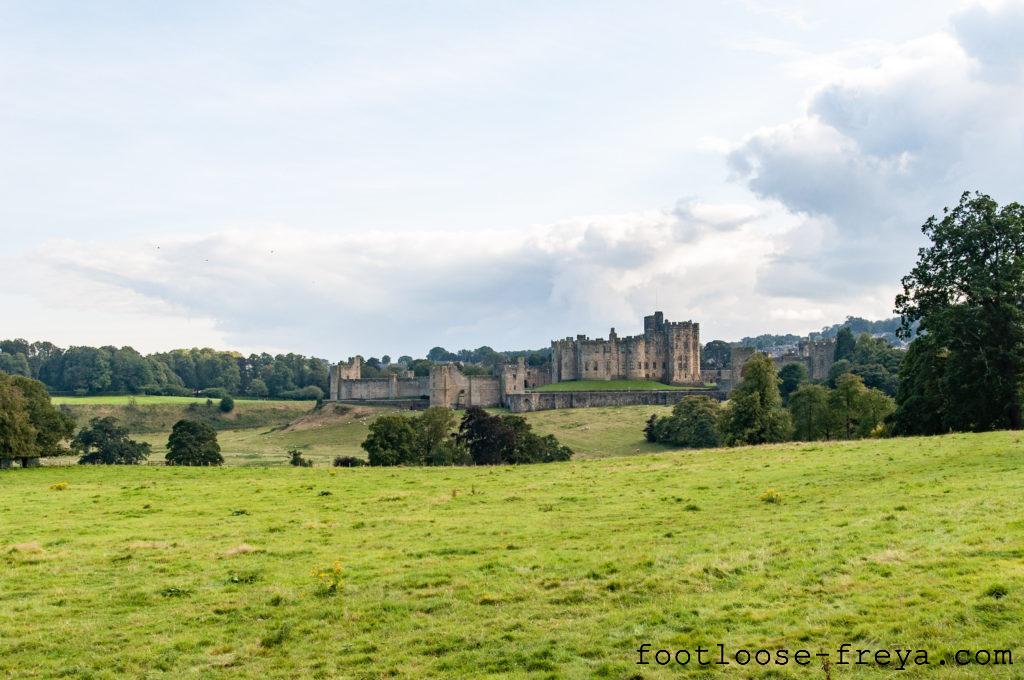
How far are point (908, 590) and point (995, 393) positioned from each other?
32.2 meters

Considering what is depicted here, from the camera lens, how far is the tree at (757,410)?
180 ft

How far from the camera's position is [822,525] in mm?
18516

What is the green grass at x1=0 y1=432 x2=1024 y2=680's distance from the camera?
39.9ft

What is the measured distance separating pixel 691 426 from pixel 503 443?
1089 inches

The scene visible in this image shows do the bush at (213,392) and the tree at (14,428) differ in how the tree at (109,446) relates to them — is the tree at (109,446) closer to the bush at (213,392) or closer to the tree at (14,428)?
the tree at (14,428)

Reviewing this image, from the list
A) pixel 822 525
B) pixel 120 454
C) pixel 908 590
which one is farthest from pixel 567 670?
pixel 120 454

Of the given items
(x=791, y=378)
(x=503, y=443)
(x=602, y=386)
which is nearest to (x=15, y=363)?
(x=602, y=386)

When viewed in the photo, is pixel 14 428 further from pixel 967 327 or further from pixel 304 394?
pixel 304 394

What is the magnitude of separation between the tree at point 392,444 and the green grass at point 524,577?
32632 mm

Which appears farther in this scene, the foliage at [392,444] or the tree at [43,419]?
the foliage at [392,444]

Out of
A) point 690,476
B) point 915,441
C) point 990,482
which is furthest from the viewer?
point 915,441

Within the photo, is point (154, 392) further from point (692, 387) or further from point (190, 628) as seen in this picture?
point (190, 628)

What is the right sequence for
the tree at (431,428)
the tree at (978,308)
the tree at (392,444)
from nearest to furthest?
1. the tree at (978,308)
2. the tree at (392,444)
3. the tree at (431,428)

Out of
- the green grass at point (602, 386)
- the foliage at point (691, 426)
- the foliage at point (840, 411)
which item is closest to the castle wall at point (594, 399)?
the green grass at point (602, 386)
